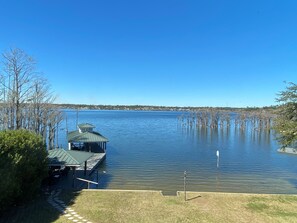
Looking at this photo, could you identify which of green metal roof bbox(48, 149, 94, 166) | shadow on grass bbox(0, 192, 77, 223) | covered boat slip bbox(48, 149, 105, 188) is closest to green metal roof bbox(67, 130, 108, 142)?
covered boat slip bbox(48, 149, 105, 188)

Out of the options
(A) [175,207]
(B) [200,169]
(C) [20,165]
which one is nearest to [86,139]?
(B) [200,169]

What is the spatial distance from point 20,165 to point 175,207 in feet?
22.6

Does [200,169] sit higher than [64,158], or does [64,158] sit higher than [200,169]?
[64,158]

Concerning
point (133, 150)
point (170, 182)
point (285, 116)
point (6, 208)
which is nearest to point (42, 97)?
point (133, 150)

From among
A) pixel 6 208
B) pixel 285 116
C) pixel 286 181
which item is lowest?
pixel 286 181

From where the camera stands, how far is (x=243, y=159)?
1076 inches

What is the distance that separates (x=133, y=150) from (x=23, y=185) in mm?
21215

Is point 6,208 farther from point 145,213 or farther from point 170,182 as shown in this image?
point 170,182

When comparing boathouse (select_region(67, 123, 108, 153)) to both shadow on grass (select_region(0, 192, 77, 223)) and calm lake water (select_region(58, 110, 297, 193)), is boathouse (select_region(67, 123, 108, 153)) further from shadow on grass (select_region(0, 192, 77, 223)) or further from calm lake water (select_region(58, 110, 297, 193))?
shadow on grass (select_region(0, 192, 77, 223))

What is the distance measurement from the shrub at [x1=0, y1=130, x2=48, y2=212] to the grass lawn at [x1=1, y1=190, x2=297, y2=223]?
112 centimetres

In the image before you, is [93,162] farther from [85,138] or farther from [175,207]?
[175,207]

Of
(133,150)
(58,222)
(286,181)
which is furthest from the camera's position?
(133,150)

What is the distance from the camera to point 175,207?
11.3 metres

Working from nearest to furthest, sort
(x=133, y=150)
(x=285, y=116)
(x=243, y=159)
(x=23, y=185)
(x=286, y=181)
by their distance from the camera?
(x=23, y=185) < (x=285, y=116) < (x=286, y=181) < (x=243, y=159) < (x=133, y=150)
